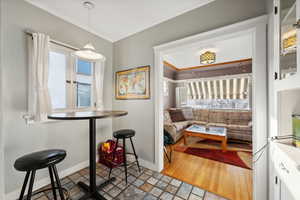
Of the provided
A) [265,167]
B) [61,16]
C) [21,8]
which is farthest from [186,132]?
[21,8]

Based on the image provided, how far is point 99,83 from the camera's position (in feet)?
7.50

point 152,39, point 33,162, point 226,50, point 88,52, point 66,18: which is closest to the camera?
point 33,162

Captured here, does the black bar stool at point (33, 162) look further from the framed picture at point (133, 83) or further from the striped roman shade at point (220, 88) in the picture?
the striped roman shade at point (220, 88)

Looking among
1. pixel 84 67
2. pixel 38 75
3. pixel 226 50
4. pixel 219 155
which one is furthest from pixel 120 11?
pixel 219 155

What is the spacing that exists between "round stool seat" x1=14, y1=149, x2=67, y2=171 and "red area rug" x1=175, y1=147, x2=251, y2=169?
257 cm

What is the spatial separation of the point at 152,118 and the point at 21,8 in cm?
237

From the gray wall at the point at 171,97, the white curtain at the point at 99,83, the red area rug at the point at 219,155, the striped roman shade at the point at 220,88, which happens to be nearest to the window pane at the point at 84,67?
the white curtain at the point at 99,83

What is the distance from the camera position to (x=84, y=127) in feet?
6.95

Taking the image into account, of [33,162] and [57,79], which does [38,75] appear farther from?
[33,162]

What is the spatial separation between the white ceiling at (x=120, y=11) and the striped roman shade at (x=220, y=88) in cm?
346

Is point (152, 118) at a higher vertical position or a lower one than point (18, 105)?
lower

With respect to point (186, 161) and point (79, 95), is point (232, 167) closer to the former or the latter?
point (186, 161)

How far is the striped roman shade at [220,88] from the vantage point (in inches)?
161

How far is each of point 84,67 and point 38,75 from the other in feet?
2.47
